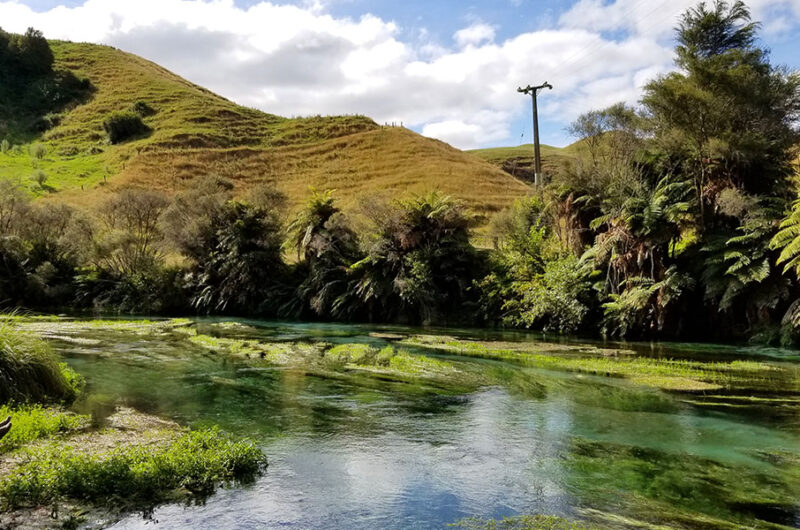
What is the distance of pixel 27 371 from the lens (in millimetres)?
11023

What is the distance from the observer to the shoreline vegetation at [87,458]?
6.69 metres

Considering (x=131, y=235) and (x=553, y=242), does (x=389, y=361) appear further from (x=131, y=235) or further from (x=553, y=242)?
(x=131, y=235)

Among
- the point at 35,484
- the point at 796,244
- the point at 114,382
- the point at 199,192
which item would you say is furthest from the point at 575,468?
the point at 199,192

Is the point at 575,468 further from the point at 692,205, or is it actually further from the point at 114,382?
the point at 692,205

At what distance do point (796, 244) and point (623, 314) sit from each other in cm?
708

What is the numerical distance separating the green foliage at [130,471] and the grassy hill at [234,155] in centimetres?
4595

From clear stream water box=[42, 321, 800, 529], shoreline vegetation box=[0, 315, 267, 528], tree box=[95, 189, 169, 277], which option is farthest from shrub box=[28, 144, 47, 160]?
shoreline vegetation box=[0, 315, 267, 528]

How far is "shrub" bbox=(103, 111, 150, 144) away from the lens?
85875 millimetres

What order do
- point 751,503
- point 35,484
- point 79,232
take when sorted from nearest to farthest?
point 35,484
point 751,503
point 79,232

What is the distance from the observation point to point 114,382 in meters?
14.5

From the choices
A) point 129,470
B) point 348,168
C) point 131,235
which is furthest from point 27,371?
point 348,168

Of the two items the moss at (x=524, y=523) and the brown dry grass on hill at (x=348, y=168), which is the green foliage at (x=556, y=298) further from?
the brown dry grass on hill at (x=348, y=168)

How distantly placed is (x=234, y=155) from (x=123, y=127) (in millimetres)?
20633

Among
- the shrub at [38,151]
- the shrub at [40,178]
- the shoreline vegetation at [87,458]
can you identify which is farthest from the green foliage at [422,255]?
the shrub at [38,151]
